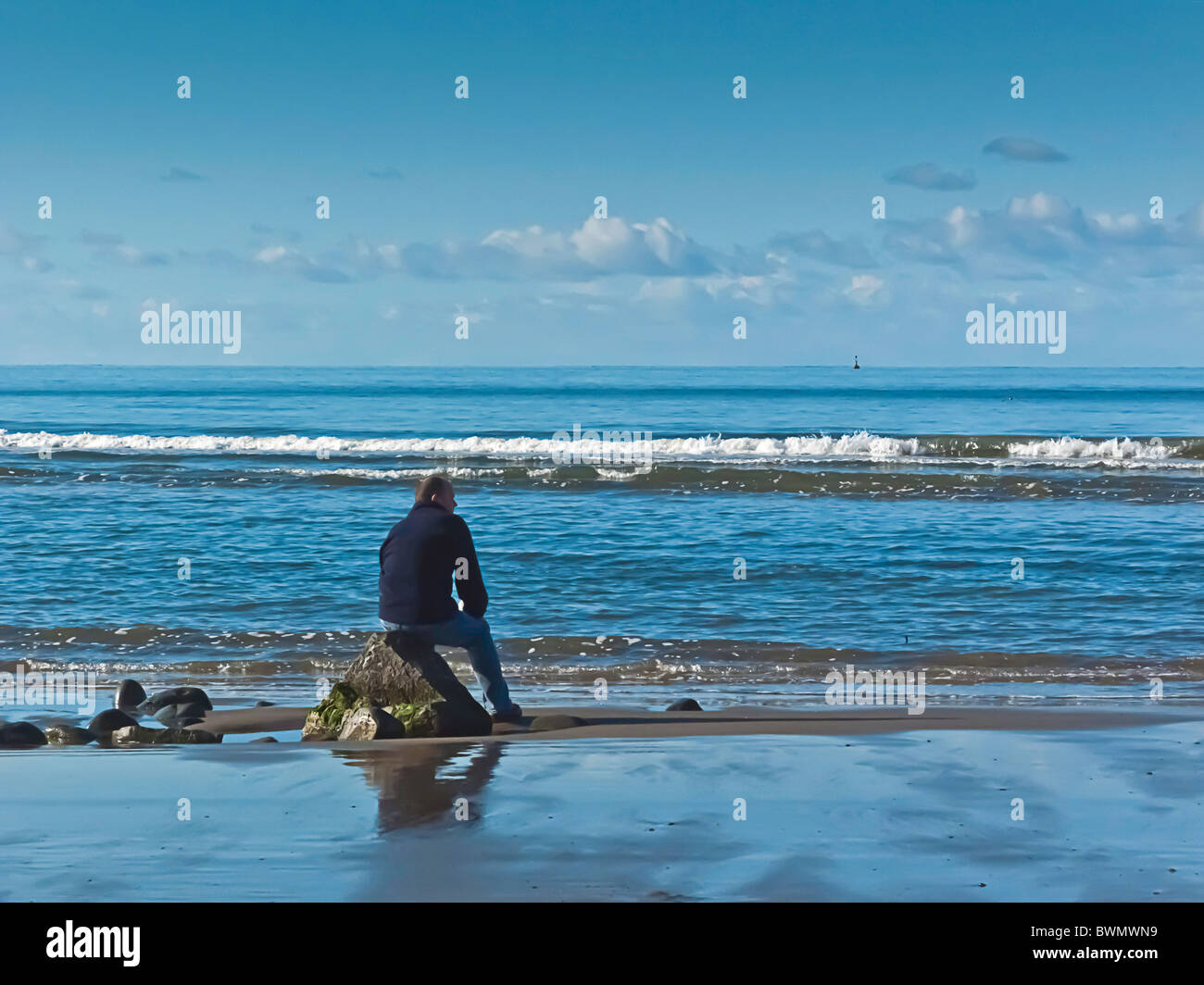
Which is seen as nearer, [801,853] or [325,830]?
[801,853]

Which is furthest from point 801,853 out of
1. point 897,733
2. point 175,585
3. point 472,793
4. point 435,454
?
point 435,454

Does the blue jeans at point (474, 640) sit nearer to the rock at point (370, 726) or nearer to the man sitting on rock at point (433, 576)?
the man sitting on rock at point (433, 576)

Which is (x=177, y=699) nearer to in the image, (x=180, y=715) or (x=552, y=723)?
(x=180, y=715)

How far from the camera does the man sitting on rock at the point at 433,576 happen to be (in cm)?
852

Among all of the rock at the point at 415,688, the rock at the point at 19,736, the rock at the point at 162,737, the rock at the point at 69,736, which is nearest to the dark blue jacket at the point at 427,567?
the rock at the point at 415,688

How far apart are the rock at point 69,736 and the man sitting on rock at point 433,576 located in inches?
89.8

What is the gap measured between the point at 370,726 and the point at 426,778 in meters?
1.36

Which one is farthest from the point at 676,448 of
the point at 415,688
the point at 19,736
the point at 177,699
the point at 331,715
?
the point at 19,736

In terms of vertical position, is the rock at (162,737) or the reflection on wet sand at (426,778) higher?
the reflection on wet sand at (426,778)

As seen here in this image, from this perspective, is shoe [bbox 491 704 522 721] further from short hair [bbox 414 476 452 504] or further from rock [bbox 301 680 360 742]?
short hair [bbox 414 476 452 504]

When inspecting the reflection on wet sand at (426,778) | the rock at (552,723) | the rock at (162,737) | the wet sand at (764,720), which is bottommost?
the wet sand at (764,720)
